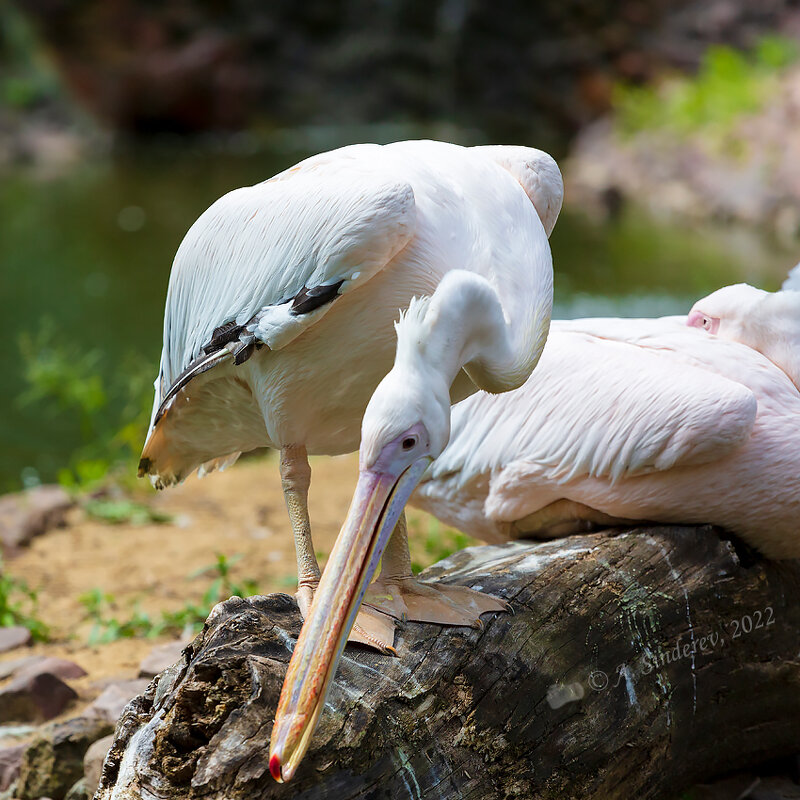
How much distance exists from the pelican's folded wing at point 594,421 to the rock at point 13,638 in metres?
1.70

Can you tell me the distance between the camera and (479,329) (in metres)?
2.38

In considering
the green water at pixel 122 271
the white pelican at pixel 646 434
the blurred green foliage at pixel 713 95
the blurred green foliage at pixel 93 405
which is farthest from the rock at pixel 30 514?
the blurred green foliage at pixel 713 95

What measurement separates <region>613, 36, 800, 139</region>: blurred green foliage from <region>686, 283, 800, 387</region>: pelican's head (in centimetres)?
1191

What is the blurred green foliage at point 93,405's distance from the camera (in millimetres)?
5949

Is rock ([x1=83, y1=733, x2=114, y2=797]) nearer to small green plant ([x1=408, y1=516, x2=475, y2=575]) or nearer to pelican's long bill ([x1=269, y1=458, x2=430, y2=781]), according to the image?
pelican's long bill ([x1=269, y1=458, x2=430, y2=781])

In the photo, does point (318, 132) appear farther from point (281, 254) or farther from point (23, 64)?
point (281, 254)

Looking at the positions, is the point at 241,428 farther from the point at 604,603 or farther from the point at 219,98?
the point at 219,98

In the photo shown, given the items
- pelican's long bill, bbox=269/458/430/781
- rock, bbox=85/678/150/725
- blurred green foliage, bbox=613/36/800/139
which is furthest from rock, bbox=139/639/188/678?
blurred green foliage, bbox=613/36/800/139

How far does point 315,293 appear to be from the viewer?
253 centimetres

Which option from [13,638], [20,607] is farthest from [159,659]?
[20,607]

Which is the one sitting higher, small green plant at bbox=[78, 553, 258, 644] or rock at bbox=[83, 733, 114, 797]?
small green plant at bbox=[78, 553, 258, 644]

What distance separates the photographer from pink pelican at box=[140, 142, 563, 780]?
86.3 inches

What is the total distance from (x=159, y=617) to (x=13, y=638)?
0.54m

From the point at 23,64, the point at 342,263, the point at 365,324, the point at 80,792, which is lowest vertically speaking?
the point at 80,792
